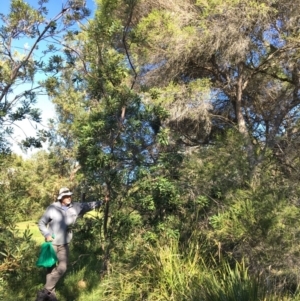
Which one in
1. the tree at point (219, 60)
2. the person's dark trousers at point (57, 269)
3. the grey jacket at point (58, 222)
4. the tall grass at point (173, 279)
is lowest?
the tall grass at point (173, 279)

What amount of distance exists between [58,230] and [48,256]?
0.39 m

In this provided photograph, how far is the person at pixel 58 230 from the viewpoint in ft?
16.5

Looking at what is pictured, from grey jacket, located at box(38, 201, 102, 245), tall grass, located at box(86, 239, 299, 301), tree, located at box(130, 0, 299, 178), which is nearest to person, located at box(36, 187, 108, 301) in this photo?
grey jacket, located at box(38, 201, 102, 245)

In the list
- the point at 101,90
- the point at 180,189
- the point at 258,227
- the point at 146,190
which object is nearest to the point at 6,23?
the point at 101,90

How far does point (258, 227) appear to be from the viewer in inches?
213

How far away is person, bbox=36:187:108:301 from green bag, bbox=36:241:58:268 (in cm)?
10

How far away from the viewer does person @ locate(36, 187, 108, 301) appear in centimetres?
502

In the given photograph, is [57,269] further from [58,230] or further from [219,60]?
[219,60]

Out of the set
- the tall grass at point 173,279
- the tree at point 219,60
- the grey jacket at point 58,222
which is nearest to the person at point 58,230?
the grey jacket at point 58,222

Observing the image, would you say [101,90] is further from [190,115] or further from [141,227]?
[190,115]

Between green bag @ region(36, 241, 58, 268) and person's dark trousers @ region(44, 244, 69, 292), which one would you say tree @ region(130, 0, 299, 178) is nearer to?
person's dark trousers @ region(44, 244, 69, 292)

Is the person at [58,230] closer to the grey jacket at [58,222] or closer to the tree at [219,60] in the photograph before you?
the grey jacket at [58,222]

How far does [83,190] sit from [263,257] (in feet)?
9.59

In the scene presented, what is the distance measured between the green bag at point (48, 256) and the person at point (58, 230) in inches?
4.0
